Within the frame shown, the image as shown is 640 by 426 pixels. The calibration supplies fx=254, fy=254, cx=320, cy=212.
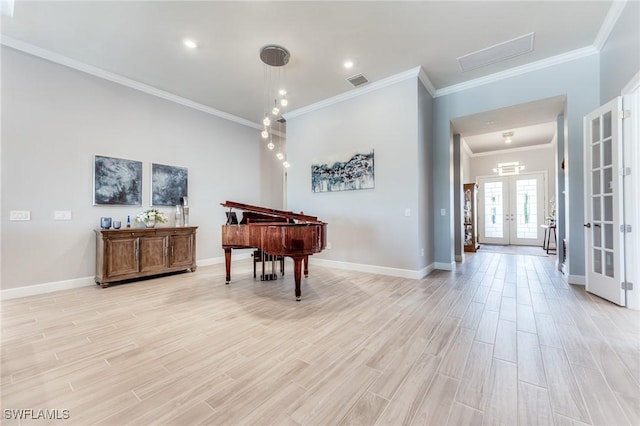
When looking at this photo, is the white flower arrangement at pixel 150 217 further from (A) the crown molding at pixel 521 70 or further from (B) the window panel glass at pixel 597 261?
(B) the window panel glass at pixel 597 261

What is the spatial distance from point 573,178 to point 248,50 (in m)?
5.18

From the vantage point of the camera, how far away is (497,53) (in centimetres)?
371

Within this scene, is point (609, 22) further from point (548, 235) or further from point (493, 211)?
point (493, 211)

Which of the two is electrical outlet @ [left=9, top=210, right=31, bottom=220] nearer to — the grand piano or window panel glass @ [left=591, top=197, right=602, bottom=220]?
the grand piano

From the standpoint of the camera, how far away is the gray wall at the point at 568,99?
370cm

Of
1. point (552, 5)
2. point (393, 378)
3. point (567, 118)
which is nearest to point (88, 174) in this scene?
point (393, 378)

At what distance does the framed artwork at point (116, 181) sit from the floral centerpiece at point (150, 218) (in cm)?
26

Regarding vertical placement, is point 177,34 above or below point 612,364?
above

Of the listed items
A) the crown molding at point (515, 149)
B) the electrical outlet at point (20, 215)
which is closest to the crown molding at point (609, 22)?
the crown molding at point (515, 149)

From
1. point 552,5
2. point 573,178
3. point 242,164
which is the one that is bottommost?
point 573,178

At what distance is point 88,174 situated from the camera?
3965 mm

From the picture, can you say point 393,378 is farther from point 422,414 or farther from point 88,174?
point 88,174

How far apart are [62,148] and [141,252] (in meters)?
1.86

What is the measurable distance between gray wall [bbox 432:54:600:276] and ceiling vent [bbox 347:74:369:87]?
5.70ft
